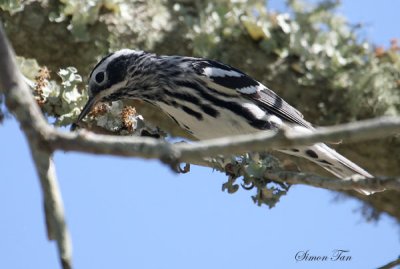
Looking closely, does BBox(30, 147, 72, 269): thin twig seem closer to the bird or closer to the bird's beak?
the bird's beak

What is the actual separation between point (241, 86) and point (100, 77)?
851 mm

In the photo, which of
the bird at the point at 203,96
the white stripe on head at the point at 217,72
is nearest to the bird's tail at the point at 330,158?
the bird at the point at 203,96

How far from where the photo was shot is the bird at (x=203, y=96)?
4.20 metres

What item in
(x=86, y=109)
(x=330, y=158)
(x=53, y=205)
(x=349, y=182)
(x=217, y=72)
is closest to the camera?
(x=53, y=205)

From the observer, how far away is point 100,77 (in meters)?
4.34

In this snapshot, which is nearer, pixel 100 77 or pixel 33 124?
pixel 33 124

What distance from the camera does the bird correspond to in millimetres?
4199

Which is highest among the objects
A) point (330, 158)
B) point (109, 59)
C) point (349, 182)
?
point (109, 59)

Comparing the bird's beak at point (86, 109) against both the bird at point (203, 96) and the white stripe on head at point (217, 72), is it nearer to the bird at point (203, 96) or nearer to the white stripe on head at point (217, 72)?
the bird at point (203, 96)

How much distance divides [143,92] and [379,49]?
1.90 m

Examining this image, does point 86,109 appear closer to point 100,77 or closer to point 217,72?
point 100,77

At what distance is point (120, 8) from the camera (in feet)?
16.7

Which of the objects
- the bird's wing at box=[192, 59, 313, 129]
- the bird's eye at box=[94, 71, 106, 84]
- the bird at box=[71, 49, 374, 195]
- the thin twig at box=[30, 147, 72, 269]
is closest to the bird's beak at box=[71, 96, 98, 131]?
the bird at box=[71, 49, 374, 195]

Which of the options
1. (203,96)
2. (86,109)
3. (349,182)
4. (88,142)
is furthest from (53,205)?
(203,96)
